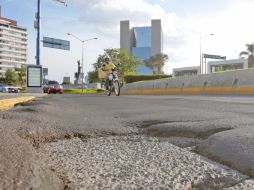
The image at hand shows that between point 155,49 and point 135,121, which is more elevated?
point 155,49

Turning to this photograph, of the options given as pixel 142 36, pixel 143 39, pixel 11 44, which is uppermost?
pixel 142 36

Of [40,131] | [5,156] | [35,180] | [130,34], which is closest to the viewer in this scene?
[35,180]

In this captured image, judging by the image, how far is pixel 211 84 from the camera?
21203 millimetres

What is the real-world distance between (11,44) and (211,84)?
453 ft

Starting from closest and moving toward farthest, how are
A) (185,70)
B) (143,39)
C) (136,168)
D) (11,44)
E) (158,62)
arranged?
(136,168) < (185,70) < (158,62) < (11,44) < (143,39)

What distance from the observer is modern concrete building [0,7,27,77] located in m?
147

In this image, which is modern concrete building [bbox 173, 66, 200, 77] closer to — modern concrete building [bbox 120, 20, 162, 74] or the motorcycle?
the motorcycle

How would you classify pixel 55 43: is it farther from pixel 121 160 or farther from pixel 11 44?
pixel 11 44

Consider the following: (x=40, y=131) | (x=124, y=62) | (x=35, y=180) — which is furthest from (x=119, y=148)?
(x=124, y=62)

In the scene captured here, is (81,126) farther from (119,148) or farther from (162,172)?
(162,172)

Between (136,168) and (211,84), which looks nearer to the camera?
(136,168)

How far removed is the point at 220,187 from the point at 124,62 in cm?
7543

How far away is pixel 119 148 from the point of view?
271cm

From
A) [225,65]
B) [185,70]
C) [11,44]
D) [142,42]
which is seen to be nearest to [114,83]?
[185,70]
